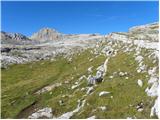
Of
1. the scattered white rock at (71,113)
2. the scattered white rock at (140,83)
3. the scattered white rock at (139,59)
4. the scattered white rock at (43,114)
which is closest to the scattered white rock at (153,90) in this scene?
the scattered white rock at (140,83)

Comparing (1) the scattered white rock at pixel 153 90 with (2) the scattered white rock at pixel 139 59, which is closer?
(1) the scattered white rock at pixel 153 90

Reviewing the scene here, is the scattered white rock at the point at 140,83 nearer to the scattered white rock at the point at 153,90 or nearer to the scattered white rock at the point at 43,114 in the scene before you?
the scattered white rock at the point at 153,90

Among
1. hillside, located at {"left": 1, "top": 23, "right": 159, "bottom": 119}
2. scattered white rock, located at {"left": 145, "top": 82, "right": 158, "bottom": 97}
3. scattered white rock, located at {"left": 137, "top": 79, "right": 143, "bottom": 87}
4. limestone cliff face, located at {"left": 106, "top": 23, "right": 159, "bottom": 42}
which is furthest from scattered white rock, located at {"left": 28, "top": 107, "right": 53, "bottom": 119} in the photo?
limestone cliff face, located at {"left": 106, "top": 23, "right": 159, "bottom": 42}

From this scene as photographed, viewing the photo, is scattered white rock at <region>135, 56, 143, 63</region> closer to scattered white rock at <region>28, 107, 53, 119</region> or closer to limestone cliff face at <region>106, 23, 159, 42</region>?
limestone cliff face at <region>106, 23, 159, 42</region>

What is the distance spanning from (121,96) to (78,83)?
16693 millimetres

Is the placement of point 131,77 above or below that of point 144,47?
below

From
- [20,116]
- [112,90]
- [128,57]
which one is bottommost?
[20,116]

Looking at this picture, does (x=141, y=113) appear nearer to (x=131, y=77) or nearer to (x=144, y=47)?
(x=131, y=77)

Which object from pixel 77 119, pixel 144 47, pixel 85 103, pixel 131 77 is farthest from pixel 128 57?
pixel 77 119

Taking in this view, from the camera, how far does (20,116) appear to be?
52.2 m

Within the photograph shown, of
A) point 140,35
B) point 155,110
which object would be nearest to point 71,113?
point 155,110

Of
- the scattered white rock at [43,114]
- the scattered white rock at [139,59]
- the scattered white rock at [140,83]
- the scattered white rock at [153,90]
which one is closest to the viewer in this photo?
the scattered white rock at [153,90]

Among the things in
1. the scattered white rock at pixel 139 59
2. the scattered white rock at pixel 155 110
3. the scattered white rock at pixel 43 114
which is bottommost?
the scattered white rock at pixel 43 114

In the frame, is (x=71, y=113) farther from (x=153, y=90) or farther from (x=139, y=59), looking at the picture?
(x=139, y=59)
